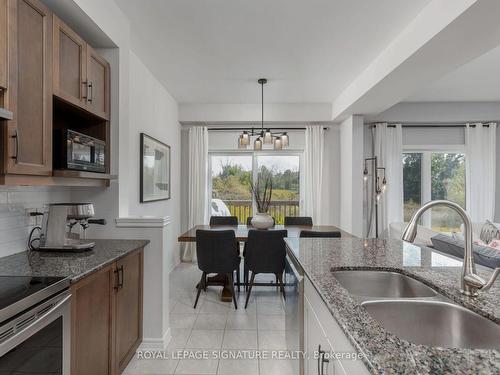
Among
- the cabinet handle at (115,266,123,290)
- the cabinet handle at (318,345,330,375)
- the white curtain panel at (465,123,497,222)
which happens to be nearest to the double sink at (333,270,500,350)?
the cabinet handle at (318,345,330,375)

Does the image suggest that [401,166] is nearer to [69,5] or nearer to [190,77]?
[190,77]

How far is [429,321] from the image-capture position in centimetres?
113

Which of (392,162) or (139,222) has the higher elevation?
(392,162)

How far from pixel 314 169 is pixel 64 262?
4.05 meters

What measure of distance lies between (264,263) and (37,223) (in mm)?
2054

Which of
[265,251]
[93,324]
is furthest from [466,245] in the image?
[265,251]

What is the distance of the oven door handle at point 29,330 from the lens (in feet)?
3.32

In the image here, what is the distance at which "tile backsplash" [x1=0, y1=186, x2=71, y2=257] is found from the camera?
1.79 m

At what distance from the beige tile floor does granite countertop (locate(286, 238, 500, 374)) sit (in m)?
0.98

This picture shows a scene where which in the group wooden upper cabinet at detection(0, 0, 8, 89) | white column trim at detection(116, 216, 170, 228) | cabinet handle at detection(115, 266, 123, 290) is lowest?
cabinet handle at detection(115, 266, 123, 290)

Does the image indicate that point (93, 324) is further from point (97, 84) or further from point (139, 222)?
point (97, 84)

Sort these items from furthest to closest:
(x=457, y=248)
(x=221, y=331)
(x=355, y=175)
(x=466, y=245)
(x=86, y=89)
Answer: (x=355, y=175)
(x=221, y=331)
(x=457, y=248)
(x=86, y=89)
(x=466, y=245)

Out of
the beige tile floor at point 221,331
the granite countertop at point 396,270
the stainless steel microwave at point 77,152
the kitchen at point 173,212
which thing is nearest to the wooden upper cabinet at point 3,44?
the kitchen at point 173,212

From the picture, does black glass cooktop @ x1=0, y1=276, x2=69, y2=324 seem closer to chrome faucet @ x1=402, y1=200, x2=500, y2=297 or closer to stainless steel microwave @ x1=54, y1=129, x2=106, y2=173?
stainless steel microwave @ x1=54, y1=129, x2=106, y2=173
